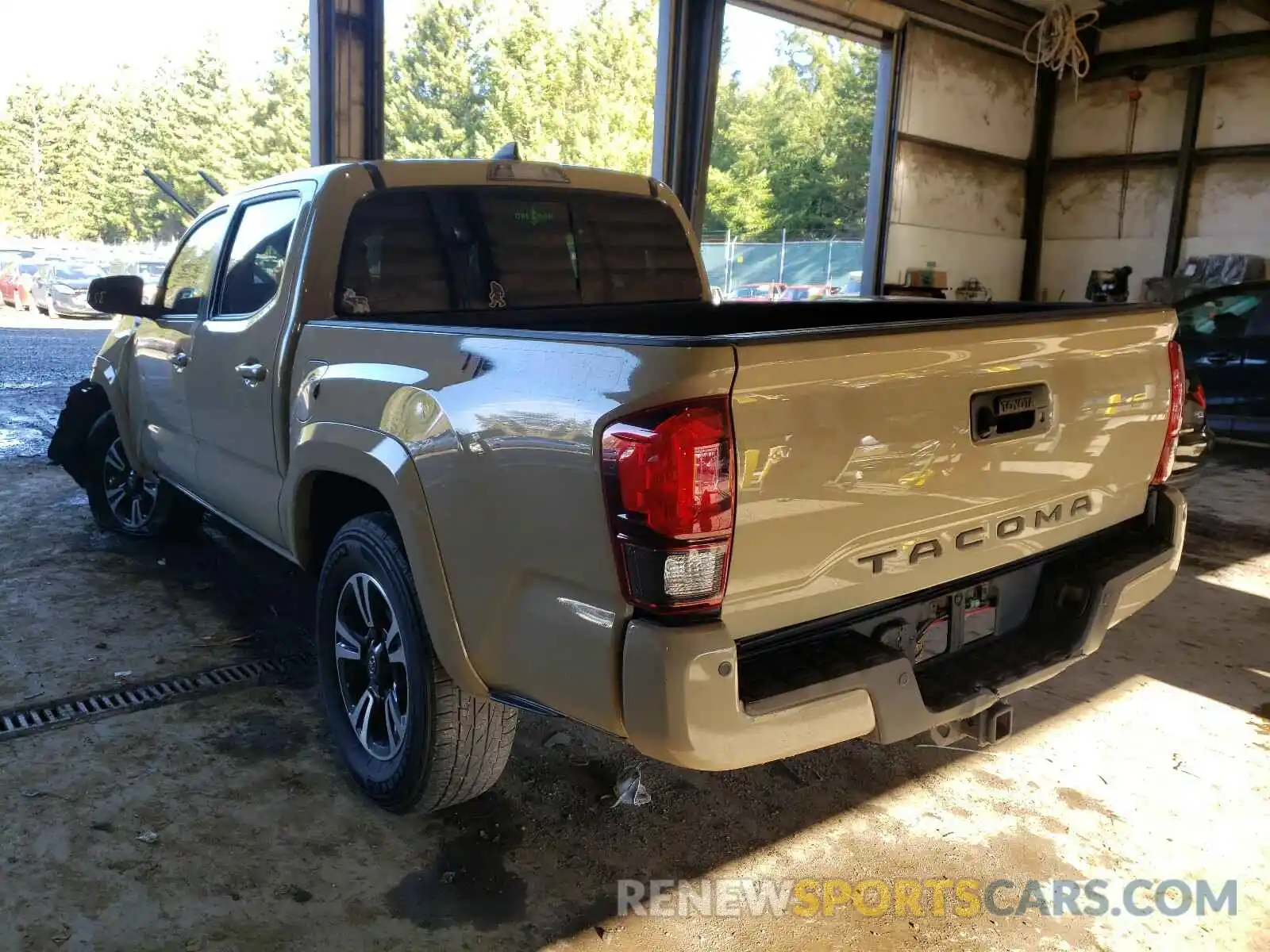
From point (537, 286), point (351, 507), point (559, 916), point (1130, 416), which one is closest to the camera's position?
point (559, 916)

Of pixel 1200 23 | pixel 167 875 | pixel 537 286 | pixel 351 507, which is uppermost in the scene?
pixel 1200 23

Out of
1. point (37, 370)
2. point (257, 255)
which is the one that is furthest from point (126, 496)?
point (37, 370)

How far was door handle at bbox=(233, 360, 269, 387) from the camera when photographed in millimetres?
3104

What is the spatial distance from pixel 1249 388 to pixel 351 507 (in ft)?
25.9

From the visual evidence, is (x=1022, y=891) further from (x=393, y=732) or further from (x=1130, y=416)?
(x=393, y=732)

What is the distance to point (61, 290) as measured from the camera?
21.2 metres

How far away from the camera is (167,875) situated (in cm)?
235

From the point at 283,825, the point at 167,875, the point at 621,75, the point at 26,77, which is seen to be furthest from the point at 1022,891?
the point at 26,77

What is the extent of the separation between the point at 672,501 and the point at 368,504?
1.44 metres

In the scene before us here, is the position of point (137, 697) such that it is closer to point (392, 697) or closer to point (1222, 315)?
point (392, 697)

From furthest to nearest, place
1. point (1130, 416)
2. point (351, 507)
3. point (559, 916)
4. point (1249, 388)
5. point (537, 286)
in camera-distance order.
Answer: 1. point (1249, 388)
2. point (537, 286)
3. point (351, 507)
4. point (1130, 416)
5. point (559, 916)

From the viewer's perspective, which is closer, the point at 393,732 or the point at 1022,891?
the point at 1022,891

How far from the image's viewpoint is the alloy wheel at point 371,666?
8.48ft

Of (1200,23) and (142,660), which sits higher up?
(1200,23)
